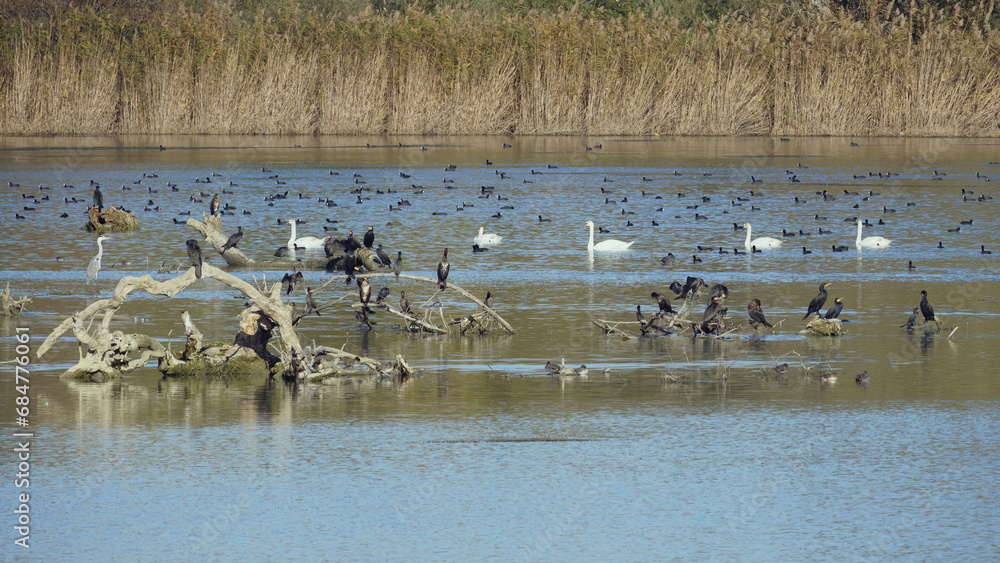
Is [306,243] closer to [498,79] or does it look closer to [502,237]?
[502,237]

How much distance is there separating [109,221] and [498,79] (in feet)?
60.4

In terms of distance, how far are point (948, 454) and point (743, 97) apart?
30.2 m

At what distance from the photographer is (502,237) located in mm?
19547

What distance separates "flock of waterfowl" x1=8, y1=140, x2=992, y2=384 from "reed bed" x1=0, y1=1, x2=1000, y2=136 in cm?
661

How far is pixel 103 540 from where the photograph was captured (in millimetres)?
6398

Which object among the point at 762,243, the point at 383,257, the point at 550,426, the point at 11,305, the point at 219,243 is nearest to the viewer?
the point at 550,426

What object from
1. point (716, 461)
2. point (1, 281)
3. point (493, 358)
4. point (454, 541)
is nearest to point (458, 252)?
point (1, 281)

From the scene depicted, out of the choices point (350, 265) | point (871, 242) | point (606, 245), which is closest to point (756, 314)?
point (350, 265)

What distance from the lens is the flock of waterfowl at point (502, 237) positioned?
12.1m

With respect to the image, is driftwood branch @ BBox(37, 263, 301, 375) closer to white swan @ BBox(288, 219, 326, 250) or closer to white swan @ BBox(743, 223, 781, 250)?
white swan @ BBox(288, 219, 326, 250)

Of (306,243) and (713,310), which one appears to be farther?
(306,243)

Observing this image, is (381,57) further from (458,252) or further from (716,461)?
(716,461)

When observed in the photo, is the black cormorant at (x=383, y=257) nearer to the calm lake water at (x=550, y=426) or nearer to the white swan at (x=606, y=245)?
the calm lake water at (x=550, y=426)

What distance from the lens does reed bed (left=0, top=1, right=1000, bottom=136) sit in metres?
36.2
